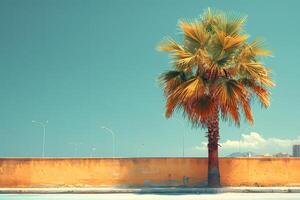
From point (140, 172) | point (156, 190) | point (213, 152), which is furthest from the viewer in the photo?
point (140, 172)

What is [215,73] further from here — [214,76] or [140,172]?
[140,172]

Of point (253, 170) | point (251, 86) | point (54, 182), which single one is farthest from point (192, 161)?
point (54, 182)

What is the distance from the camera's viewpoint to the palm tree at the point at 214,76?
19.0m

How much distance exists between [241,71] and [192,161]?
4623 mm

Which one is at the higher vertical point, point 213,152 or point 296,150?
point 296,150

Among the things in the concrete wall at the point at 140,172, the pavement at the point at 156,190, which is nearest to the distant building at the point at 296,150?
the concrete wall at the point at 140,172

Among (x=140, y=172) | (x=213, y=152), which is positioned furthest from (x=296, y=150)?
(x=140, y=172)

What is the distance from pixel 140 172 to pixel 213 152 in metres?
3.41

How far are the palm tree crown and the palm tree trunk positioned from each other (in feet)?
0.96

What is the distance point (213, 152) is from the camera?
20.0 metres

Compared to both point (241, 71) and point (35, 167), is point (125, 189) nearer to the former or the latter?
point (35, 167)

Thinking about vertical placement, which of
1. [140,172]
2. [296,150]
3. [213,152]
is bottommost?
[140,172]

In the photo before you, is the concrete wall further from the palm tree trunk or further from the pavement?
the pavement

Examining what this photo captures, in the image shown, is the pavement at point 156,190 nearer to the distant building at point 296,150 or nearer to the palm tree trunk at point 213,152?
the palm tree trunk at point 213,152
